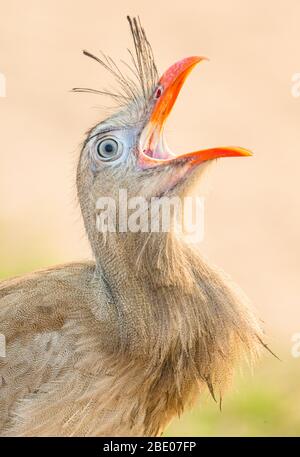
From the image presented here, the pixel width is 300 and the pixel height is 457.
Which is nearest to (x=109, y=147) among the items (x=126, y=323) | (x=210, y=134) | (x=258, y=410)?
(x=126, y=323)

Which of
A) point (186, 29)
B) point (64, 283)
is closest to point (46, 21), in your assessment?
point (186, 29)

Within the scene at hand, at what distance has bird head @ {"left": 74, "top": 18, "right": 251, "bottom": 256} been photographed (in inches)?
125

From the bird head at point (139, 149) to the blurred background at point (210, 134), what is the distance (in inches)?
61.9

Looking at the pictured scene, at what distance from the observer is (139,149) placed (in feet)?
10.8

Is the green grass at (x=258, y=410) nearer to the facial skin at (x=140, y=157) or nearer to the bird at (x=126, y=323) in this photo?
the bird at (x=126, y=323)

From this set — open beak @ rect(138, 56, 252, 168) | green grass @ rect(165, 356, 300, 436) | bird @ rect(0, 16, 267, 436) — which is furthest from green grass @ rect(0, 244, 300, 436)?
open beak @ rect(138, 56, 252, 168)

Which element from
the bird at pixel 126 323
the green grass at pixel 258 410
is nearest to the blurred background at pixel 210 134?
the green grass at pixel 258 410

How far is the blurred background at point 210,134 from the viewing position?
5.65 meters

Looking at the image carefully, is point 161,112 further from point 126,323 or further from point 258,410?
point 258,410

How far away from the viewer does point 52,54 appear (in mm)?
9180

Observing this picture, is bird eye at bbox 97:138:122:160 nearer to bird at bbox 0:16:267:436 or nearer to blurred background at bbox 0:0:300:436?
bird at bbox 0:16:267:436

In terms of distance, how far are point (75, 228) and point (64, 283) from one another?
3.08 m

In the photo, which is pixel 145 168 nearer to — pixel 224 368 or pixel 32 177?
pixel 224 368

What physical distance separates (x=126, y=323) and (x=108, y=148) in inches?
21.2
